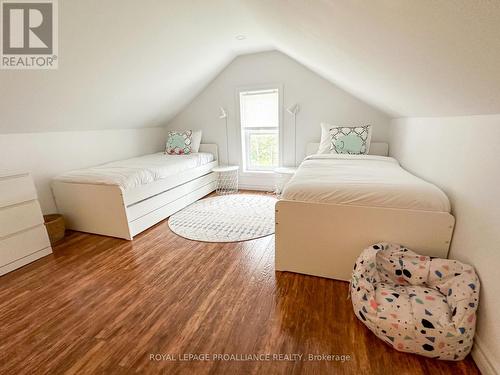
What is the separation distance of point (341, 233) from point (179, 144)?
301cm

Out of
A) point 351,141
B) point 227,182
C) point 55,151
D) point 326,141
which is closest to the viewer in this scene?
point 55,151

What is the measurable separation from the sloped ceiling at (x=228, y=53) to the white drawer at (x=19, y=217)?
792 mm

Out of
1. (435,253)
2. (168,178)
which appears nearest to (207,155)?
(168,178)

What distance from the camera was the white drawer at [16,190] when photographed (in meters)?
1.91

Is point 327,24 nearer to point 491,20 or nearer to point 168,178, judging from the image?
point 491,20

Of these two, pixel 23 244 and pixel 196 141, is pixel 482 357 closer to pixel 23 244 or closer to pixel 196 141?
pixel 23 244

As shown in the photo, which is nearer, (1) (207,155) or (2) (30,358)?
(2) (30,358)

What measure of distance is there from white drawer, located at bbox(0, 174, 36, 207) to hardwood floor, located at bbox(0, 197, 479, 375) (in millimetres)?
573

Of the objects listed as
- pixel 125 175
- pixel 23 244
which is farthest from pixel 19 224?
pixel 125 175

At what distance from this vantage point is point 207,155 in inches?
152

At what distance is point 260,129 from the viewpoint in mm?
3930

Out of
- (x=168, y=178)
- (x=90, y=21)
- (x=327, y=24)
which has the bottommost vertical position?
(x=168, y=178)

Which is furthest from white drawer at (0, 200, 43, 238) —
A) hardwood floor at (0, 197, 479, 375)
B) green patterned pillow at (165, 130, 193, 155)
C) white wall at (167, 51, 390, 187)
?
white wall at (167, 51, 390, 187)

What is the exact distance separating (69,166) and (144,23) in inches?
73.4
